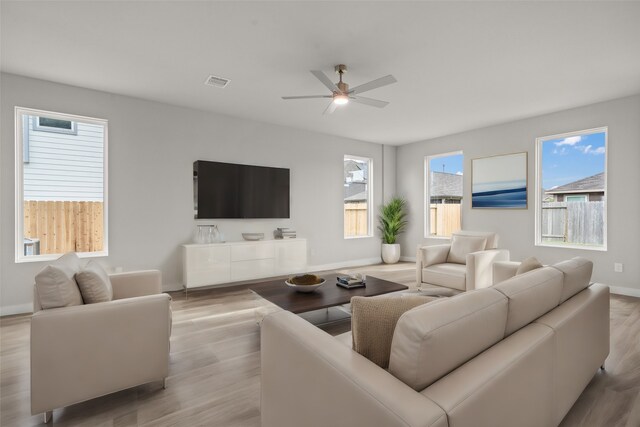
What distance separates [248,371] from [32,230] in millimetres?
3241

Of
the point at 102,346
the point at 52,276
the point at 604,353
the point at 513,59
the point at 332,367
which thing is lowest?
the point at 604,353

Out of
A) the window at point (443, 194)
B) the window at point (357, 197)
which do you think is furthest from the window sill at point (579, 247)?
Answer: the window at point (357, 197)

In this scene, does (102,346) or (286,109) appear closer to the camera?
(102,346)

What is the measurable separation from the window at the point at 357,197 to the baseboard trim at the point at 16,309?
4.79 meters

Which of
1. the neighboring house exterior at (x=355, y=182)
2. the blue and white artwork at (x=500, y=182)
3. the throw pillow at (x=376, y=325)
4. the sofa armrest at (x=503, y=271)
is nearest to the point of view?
the throw pillow at (x=376, y=325)

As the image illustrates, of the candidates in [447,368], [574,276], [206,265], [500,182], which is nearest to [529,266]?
[574,276]

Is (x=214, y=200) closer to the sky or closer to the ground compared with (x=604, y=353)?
closer to the sky

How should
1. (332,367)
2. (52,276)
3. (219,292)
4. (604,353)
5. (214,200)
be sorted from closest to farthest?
(332,367) < (52,276) < (604,353) < (219,292) < (214,200)

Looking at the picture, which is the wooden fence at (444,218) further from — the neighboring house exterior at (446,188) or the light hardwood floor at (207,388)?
the light hardwood floor at (207,388)

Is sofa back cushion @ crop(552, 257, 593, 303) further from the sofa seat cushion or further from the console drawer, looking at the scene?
the console drawer

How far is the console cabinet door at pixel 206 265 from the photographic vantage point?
4234 millimetres

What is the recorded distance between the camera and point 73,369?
5.71 ft

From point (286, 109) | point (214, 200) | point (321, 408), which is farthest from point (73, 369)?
point (286, 109)

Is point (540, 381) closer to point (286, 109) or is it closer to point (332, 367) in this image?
point (332, 367)
